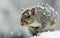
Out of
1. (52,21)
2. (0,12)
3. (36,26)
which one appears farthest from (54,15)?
(0,12)

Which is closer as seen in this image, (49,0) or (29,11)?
(29,11)

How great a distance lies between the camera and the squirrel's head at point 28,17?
89 centimetres

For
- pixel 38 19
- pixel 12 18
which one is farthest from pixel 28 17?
pixel 12 18

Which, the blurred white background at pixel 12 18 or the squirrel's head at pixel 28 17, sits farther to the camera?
the blurred white background at pixel 12 18

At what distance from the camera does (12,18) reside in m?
1.09

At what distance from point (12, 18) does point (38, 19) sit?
0.24m

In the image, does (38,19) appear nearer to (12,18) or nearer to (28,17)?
(28,17)

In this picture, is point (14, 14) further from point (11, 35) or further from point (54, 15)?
point (54, 15)

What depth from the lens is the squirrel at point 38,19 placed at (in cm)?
90

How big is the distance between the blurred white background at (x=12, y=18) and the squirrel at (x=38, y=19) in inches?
3.9

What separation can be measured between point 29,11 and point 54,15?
201 millimetres

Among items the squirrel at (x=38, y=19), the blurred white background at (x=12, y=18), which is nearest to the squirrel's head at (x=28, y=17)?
the squirrel at (x=38, y=19)

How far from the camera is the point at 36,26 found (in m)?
0.94

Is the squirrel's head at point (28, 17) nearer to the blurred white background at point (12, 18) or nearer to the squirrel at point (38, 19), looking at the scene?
the squirrel at point (38, 19)
